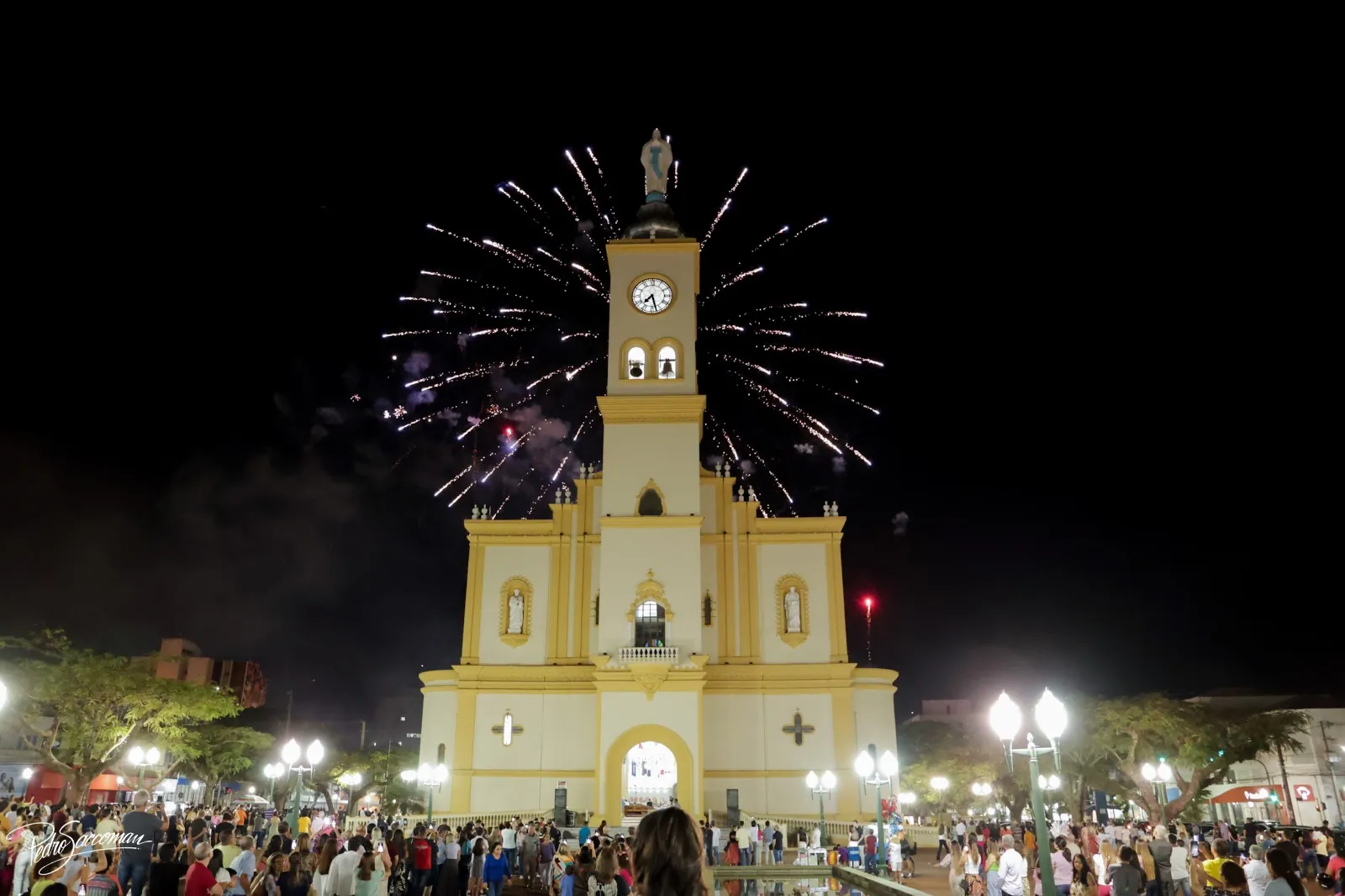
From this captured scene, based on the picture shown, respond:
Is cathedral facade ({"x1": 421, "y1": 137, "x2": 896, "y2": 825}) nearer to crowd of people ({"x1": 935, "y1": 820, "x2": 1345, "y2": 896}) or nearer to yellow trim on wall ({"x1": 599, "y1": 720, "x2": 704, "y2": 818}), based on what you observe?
yellow trim on wall ({"x1": 599, "y1": 720, "x2": 704, "y2": 818})

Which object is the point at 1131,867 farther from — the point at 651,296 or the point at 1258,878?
the point at 651,296

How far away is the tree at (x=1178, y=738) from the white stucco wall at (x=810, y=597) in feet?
34.8

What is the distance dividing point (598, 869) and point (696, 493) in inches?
856

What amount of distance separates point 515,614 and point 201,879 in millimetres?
25248

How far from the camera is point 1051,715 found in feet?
35.4

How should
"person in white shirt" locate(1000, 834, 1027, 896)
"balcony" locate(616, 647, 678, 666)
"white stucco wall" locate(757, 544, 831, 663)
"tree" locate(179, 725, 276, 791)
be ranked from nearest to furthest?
"person in white shirt" locate(1000, 834, 1027, 896) < "balcony" locate(616, 647, 678, 666) < "white stucco wall" locate(757, 544, 831, 663) < "tree" locate(179, 725, 276, 791)

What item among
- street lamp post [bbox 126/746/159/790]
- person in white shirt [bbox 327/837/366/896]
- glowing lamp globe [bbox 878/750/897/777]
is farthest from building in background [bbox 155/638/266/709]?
person in white shirt [bbox 327/837/366/896]

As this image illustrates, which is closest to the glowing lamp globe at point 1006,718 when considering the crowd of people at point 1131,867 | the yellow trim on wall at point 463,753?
the crowd of people at point 1131,867

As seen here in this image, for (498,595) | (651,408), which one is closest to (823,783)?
(498,595)

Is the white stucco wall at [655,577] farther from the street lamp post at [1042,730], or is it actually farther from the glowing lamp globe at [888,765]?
the street lamp post at [1042,730]

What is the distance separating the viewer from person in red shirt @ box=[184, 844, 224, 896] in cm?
980

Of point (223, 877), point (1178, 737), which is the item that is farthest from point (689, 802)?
point (223, 877)

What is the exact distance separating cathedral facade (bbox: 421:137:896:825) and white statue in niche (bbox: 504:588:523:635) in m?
0.06

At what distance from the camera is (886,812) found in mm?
28516
